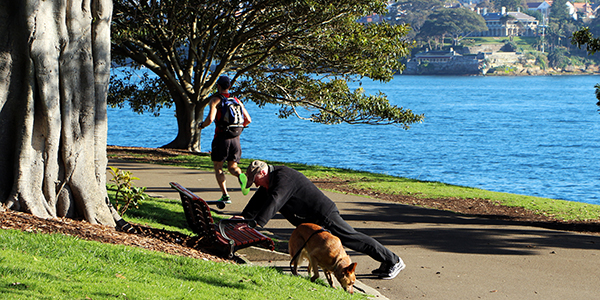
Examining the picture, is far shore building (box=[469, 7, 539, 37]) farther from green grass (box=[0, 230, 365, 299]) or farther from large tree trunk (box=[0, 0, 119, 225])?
green grass (box=[0, 230, 365, 299])

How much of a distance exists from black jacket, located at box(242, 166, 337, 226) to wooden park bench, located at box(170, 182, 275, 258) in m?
0.37

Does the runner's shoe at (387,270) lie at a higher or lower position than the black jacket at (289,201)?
lower

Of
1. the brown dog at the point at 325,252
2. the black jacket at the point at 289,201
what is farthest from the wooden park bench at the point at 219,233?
the brown dog at the point at 325,252

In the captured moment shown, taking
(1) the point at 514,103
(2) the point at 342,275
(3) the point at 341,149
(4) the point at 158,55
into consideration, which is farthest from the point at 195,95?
(1) the point at 514,103

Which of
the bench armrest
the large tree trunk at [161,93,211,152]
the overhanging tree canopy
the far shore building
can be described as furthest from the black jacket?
the far shore building

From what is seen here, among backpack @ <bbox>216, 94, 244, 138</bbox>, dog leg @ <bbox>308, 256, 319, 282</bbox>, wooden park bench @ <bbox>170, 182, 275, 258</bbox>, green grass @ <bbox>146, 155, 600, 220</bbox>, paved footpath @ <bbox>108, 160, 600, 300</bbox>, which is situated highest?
backpack @ <bbox>216, 94, 244, 138</bbox>

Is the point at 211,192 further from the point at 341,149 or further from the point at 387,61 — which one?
the point at 341,149

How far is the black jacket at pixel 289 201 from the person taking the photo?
555 centimetres

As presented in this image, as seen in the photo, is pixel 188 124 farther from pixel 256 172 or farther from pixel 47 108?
pixel 256 172

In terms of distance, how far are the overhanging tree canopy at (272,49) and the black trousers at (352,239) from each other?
33.2ft

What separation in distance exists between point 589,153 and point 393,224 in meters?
40.9

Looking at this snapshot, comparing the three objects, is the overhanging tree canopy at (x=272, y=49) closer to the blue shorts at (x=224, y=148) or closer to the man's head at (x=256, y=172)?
the blue shorts at (x=224, y=148)

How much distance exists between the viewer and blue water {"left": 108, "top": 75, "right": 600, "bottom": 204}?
3341cm

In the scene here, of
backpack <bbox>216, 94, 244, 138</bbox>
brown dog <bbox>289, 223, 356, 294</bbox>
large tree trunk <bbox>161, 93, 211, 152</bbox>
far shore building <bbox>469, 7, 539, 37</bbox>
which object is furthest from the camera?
far shore building <bbox>469, 7, 539, 37</bbox>
